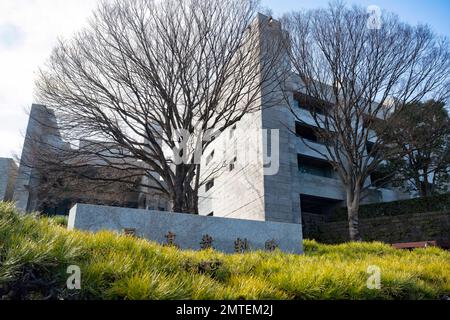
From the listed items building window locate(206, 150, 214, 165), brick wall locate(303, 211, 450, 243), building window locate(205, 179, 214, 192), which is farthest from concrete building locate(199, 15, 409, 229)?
building window locate(206, 150, 214, 165)

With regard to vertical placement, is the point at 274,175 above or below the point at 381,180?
below

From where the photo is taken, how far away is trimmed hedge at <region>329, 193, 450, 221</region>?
17.3 meters

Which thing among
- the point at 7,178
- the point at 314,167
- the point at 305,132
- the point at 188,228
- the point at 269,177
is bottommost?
the point at 188,228

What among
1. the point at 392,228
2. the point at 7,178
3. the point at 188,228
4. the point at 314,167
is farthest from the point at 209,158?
the point at 188,228

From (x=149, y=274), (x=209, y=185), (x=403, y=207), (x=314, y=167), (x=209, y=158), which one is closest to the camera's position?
(x=149, y=274)

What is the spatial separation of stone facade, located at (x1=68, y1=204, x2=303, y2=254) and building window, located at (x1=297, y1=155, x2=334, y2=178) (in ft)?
42.4

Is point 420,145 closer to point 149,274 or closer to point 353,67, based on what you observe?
point 353,67

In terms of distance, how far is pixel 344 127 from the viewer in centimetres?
1493

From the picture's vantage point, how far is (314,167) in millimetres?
22766

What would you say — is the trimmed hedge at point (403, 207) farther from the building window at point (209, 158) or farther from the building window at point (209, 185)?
the building window at point (209, 158)

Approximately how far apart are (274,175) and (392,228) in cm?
642

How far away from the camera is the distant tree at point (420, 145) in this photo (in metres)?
16.2

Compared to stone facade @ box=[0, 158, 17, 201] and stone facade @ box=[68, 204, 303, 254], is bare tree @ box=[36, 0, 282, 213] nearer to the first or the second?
stone facade @ box=[68, 204, 303, 254]
